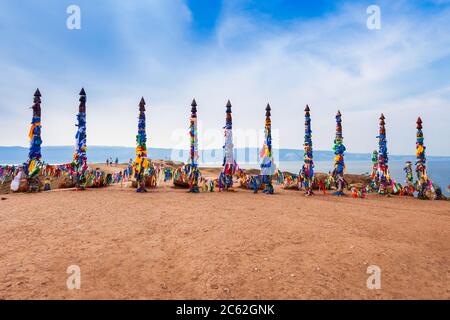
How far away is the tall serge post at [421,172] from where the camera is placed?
1788 cm

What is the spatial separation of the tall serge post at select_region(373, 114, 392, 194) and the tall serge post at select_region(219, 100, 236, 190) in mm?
11283

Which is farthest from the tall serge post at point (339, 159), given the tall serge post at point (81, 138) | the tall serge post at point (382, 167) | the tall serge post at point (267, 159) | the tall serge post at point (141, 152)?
the tall serge post at point (81, 138)

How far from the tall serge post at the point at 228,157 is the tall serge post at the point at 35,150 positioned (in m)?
12.2

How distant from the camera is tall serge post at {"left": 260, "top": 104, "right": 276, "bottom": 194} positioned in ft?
57.3

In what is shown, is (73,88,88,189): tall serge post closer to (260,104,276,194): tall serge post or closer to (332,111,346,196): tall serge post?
(260,104,276,194): tall serge post

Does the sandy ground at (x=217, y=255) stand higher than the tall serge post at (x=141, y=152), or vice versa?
the tall serge post at (x=141, y=152)

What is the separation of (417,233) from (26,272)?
1062 cm

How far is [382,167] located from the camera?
18422mm

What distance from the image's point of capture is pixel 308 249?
6012 mm

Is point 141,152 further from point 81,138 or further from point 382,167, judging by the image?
point 382,167

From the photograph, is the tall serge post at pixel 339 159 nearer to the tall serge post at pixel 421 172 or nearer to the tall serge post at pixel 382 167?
the tall serge post at pixel 382 167

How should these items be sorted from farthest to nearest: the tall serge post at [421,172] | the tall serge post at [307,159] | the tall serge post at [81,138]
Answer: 1. the tall serge post at [421,172]
2. the tall serge post at [307,159]
3. the tall serge post at [81,138]

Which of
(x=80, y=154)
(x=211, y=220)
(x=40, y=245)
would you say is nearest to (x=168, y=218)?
(x=211, y=220)
